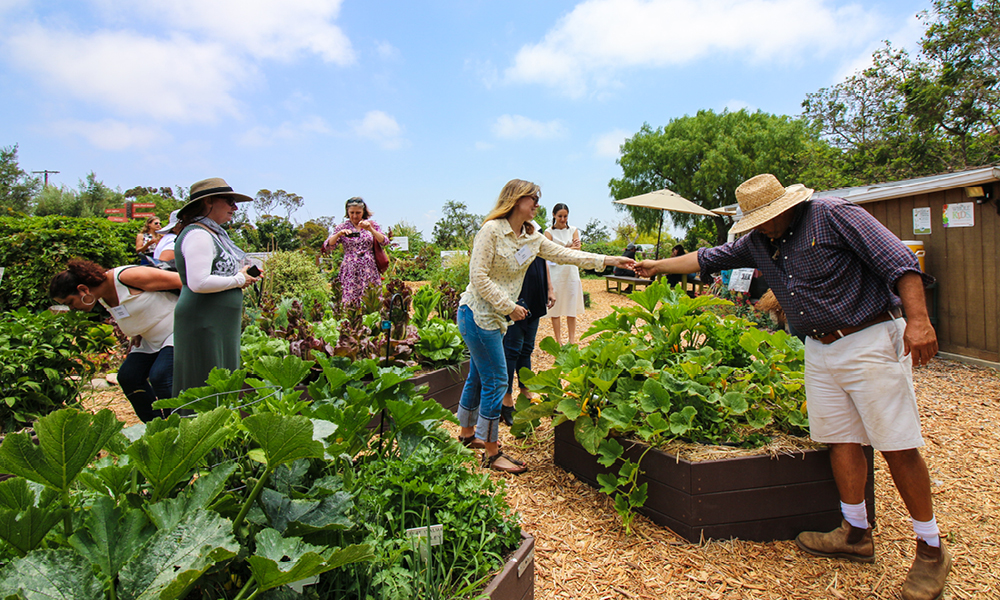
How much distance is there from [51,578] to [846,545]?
8.06 feet

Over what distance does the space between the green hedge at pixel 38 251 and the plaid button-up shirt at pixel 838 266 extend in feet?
23.7

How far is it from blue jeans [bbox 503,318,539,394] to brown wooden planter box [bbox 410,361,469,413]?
0.52 m

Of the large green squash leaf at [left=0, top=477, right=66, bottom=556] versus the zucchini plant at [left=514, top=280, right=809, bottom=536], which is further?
the zucchini plant at [left=514, top=280, right=809, bottom=536]

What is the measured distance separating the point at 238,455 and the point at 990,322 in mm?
6609

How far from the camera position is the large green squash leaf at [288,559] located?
798mm

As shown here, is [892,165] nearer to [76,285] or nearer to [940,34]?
[940,34]

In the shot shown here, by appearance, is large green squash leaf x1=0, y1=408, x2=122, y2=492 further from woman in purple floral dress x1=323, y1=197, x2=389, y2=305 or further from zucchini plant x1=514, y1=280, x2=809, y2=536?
woman in purple floral dress x1=323, y1=197, x2=389, y2=305

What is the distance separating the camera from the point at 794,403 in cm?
238

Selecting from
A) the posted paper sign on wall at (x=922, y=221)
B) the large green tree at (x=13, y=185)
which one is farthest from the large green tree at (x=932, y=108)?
the large green tree at (x=13, y=185)

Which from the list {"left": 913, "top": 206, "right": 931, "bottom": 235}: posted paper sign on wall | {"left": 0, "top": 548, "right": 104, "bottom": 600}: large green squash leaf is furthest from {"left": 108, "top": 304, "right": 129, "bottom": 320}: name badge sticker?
{"left": 913, "top": 206, "right": 931, "bottom": 235}: posted paper sign on wall

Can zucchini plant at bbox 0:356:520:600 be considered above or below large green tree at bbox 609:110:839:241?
below

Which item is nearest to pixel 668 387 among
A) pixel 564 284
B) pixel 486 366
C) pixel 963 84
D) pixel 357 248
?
pixel 486 366

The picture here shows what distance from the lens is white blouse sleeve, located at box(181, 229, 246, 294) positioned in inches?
91.9

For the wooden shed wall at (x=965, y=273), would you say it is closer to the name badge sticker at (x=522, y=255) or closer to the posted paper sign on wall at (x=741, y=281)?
the posted paper sign on wall at (x=741, y=281)
